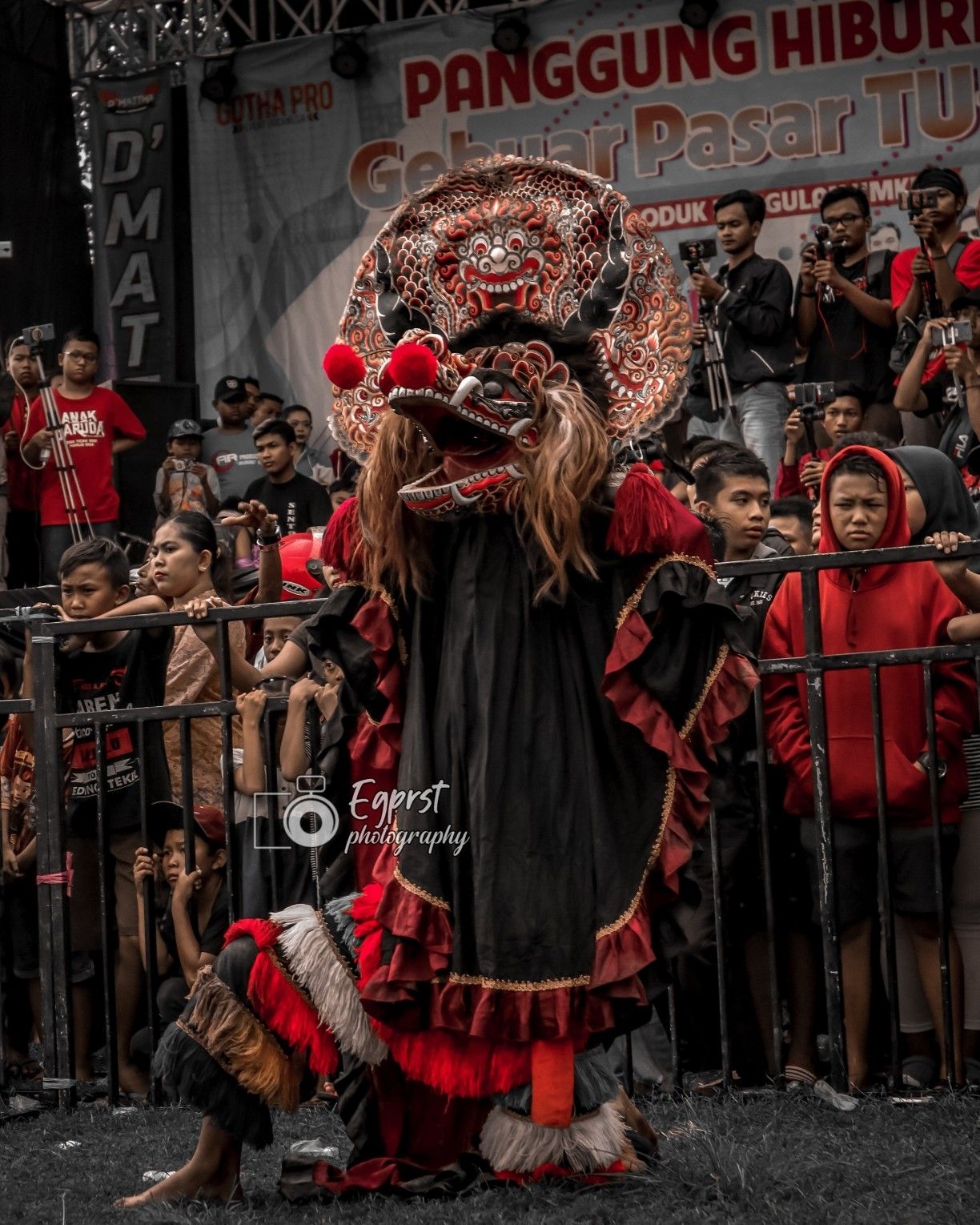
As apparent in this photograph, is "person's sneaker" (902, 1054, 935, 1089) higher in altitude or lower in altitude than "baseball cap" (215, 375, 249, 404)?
lower

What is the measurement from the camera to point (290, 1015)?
337 centimetres

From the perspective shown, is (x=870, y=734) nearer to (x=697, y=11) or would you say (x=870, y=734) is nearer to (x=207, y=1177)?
(x=207, y=1177)

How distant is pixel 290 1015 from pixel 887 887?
5.41 feet

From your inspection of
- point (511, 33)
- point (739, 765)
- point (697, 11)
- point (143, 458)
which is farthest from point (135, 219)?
point (739, 765)

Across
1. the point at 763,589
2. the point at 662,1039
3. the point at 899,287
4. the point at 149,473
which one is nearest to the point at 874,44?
the point at 899,287

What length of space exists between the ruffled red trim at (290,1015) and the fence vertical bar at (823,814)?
1.47 meters

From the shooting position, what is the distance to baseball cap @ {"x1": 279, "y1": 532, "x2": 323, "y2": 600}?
616 cm

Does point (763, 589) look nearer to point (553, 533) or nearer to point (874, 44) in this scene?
point (553, 533)

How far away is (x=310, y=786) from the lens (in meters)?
4.46

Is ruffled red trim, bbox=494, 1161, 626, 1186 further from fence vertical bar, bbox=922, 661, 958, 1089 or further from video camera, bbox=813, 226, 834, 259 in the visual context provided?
video camera, bbox=813, 226, 834, 259

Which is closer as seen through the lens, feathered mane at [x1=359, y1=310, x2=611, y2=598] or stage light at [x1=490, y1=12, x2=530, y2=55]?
feathered mane at [x1=359, y1=310, x2=611, y2=598]

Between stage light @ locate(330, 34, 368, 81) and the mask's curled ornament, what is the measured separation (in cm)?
845

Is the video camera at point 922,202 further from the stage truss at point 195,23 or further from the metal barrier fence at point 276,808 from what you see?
the stage truss at point 195,23

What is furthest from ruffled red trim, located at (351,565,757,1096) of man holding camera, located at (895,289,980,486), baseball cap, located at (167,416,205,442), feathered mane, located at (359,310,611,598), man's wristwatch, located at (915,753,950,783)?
baseball cap, located at (167,416,205,442)
